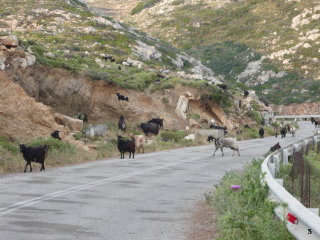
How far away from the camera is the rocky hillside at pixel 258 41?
98.8 meters

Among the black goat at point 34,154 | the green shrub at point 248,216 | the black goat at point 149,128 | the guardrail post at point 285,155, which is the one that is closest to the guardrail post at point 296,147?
the guardrail post at point 285,155

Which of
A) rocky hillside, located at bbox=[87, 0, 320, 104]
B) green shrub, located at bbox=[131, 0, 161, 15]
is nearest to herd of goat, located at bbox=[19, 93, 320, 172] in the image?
rocky hillside, located at bbox=[87, 0, 320, 104]

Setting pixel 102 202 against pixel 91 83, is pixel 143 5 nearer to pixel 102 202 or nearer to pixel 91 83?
pixel 91 83

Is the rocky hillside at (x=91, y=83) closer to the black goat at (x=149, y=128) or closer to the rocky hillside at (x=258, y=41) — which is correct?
the black goat at (x=149, y=128)

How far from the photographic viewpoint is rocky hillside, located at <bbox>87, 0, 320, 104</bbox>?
98.8 metres

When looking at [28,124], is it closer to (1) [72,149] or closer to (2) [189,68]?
(1) [72,149]

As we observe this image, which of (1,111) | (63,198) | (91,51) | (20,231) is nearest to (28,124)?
(1,111)

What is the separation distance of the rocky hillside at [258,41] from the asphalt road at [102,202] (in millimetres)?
68138

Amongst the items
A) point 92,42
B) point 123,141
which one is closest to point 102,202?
point 123,141

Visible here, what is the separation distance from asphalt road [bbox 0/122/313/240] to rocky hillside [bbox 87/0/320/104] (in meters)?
68.1

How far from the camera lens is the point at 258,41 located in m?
113

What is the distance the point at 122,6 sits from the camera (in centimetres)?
18712

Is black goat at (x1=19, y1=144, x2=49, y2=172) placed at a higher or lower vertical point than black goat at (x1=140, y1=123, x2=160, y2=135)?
lower

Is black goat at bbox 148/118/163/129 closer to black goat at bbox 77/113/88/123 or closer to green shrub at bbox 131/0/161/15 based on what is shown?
black goat at bbox 77/113/88/123
